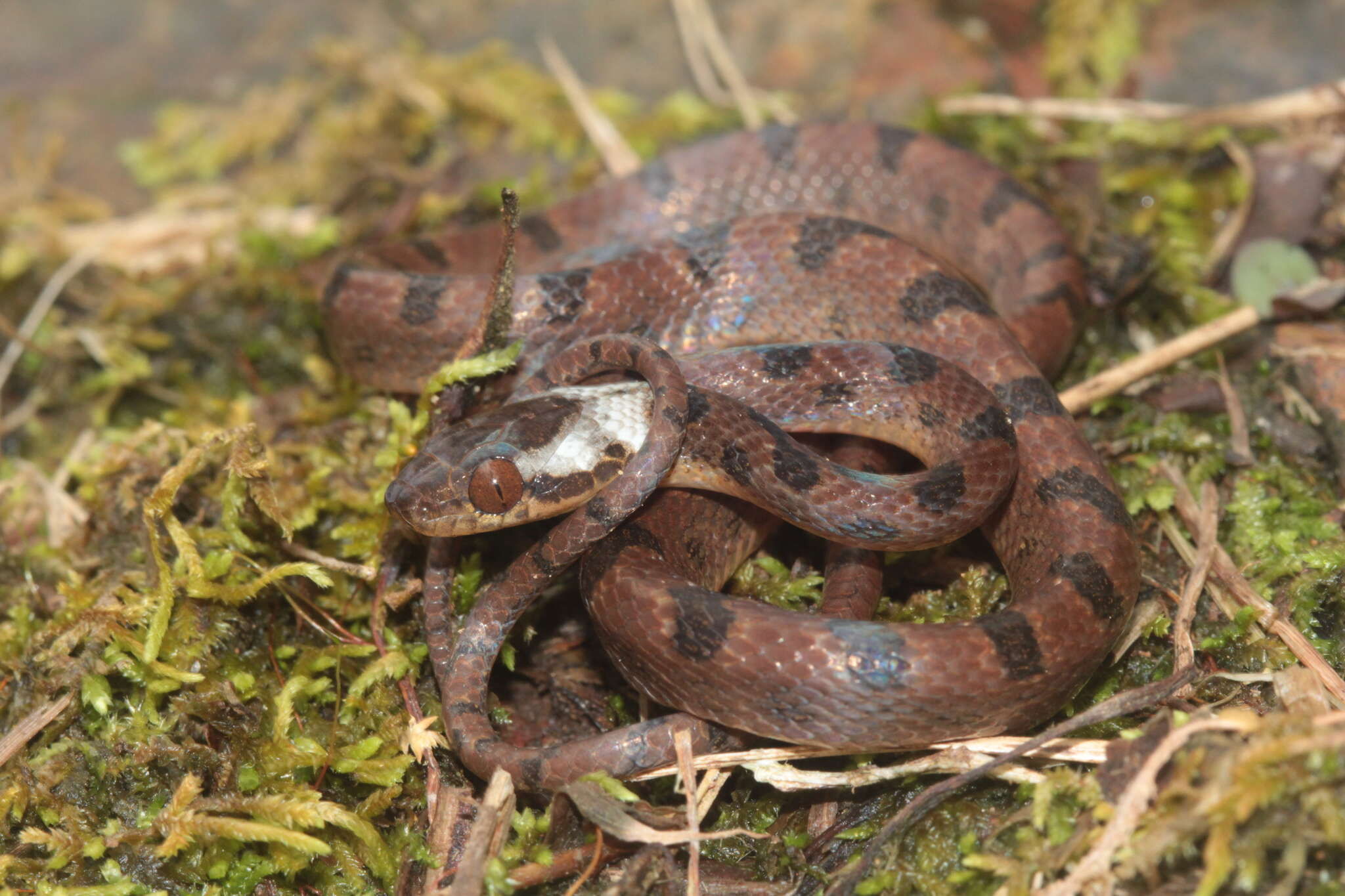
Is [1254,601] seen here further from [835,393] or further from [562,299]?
[562,299]

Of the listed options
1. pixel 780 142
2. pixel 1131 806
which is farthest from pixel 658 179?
pixel 1131 806

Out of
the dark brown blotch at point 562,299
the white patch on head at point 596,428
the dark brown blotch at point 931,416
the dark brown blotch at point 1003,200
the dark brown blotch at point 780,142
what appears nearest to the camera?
the white patch on head at point 596,428

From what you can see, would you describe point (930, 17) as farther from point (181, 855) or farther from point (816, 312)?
point (181, 855)

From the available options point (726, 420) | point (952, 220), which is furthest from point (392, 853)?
point (952, 220)

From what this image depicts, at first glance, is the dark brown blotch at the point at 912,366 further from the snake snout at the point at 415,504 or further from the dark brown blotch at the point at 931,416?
the snake snout at the point at 415,504

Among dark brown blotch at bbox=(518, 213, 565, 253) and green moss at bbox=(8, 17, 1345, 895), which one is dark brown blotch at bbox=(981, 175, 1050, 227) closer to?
green moss at bbox=(8, 17, 1345, 895)

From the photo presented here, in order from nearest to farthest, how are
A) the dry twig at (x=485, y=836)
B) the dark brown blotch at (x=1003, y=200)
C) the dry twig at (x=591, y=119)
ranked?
the dry twig at (x=485, y=836), the dark brown blotch at (x=1003, y=200), the dry twig at (x=591, y=119)

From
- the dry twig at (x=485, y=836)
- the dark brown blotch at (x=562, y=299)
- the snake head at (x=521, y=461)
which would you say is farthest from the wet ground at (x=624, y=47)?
the dry twig at (x=485, y=836)

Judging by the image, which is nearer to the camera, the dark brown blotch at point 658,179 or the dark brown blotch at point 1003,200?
the dark brown blotch at point 1003,200
